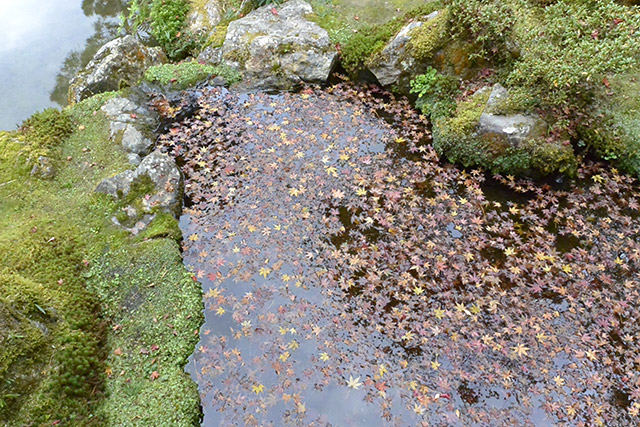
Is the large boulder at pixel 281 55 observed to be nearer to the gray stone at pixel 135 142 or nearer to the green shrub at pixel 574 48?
the gray stone at pixel 135 142

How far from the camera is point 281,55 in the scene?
1110 centimetres

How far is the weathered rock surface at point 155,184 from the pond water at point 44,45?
4962mm

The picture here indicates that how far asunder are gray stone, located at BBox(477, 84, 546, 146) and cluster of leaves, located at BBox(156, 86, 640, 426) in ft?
3.20

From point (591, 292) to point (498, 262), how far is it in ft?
5.08

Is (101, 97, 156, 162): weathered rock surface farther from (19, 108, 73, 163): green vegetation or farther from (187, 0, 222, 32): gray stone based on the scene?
(187, 0, 222, 32): gray stone

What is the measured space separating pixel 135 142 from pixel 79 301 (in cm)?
431

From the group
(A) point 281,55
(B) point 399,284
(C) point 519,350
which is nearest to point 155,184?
(B) point 399,284

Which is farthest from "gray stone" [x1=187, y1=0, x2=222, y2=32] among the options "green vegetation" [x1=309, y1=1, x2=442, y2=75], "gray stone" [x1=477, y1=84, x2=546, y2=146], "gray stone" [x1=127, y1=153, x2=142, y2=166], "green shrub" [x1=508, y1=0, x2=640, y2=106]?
"green shrub" [x1=508, y1=0, x2=640, y2=106]

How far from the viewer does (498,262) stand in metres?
7.05

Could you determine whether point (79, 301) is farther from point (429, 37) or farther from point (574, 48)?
point (574, 48)

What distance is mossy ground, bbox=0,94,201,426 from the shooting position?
5.06m

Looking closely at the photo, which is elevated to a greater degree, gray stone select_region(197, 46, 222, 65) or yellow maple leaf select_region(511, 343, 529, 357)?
gray stone select_region(197, 46, 222, 65)

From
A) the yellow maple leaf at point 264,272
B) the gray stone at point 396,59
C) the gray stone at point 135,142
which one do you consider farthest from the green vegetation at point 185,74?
the yellow maple leaf at point 264,272

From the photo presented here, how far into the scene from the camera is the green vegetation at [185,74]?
1077cm
